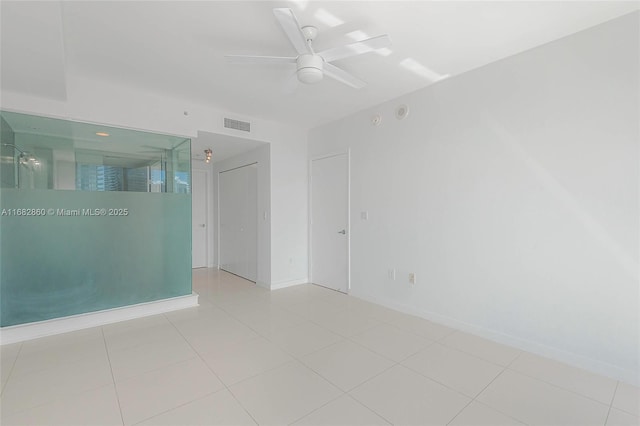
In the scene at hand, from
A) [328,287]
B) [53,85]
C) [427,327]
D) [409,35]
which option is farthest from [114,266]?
[409,35]

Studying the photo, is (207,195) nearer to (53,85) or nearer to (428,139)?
(53,85)

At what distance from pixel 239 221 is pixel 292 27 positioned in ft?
14.6

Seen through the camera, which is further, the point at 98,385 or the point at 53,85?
the point at 53,85

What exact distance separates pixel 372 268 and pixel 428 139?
75.4 inches

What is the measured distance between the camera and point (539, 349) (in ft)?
8.72

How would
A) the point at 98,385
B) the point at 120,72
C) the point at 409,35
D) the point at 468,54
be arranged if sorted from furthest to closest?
1. the point at 120,72
2. the point at 468,54
3. the point at 409,35
4. the point at 98,385

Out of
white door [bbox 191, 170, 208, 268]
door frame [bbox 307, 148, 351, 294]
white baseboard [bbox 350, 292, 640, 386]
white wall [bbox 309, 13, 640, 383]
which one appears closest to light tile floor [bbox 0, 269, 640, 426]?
white baseboard [bbox 350, 292, 640, 386]

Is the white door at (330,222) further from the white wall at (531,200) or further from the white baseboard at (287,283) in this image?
the white wall at (531,200)

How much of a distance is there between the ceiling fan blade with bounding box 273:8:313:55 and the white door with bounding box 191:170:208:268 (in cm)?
521

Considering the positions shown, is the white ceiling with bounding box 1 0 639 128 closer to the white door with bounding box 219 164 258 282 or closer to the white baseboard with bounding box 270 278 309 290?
the white door with bounding box 219 164 258 282

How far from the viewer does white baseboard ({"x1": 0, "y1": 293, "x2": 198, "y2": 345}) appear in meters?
2.98

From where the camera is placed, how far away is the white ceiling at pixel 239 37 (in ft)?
6.97

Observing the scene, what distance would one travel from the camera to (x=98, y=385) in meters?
2.21

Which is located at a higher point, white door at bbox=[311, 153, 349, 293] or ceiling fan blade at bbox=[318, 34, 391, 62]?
ceiling fan blade at bbox=[318, 34, 391, 62]
